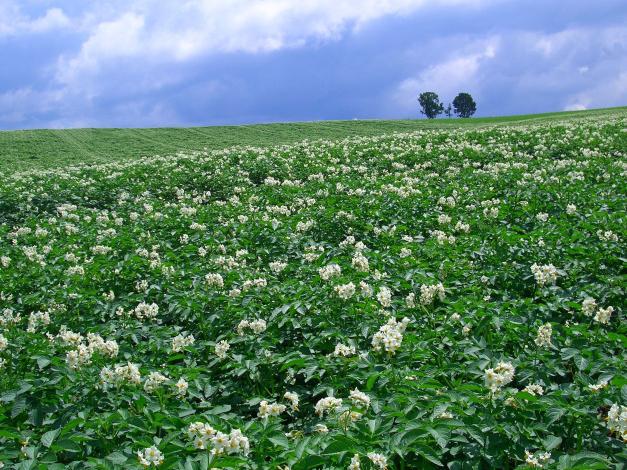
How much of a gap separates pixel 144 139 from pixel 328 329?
35.4 metres

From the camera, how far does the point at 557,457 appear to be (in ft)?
11.4

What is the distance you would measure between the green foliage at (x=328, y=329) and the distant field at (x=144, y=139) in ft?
61.2

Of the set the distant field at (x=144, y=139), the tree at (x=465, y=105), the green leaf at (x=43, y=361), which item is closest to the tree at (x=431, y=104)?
the tree at (x=465, y=105)

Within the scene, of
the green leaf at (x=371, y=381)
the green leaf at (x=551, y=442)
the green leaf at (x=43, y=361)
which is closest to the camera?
the green leaf at (x=551, y=442)

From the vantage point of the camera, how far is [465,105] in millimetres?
115938

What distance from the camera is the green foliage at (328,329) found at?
3643mm

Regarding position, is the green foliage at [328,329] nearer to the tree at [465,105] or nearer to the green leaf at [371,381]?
the green leaf at [371,381]

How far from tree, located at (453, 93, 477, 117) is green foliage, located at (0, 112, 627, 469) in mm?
107673

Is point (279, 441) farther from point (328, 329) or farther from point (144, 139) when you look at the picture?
point (144, 139)

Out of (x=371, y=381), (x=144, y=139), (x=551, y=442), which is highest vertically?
(x=144, y=139)

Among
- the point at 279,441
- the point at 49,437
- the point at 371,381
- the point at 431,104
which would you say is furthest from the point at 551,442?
the point at 431,104

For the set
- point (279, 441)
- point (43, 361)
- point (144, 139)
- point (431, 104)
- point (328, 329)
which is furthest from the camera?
point (431, 104)

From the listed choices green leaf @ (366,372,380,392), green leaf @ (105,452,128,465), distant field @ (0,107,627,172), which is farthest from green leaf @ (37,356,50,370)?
distant field @ (0,107,627,172)

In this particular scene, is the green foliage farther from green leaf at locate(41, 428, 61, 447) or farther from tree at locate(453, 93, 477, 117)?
tree at locate(453, 93, 477, 117)
